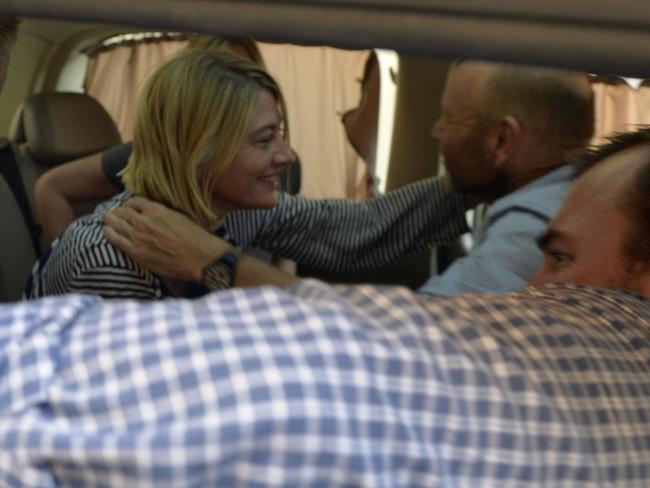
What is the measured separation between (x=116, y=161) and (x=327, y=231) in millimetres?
302

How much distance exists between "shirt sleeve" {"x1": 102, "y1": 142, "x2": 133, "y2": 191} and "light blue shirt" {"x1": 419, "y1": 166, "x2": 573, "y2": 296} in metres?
0.42

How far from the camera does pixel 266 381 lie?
0.54 m

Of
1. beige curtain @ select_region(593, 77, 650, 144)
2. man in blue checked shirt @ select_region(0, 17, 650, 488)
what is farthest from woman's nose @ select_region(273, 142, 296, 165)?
man in blue checked shirt @ select_region(0, 17, 650, 488)

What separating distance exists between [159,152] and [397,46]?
0.73 meters

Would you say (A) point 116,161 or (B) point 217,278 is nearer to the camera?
(B) point 217,278

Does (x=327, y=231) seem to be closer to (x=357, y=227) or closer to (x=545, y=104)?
(x=357, y=227)

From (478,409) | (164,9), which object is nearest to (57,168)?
(164,9)

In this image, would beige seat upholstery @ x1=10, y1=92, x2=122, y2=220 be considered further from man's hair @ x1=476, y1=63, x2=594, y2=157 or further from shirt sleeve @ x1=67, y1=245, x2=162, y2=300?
man's hair @ x1=476, y1=63, x2=594, y2=157

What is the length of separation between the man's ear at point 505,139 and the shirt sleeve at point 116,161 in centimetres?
48

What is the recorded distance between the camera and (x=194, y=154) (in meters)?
1.26

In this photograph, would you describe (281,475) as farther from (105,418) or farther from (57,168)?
(57,168)

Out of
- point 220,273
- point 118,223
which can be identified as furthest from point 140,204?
point 220,273

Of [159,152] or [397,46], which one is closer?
[397,46]

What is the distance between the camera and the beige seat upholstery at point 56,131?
1.46m
